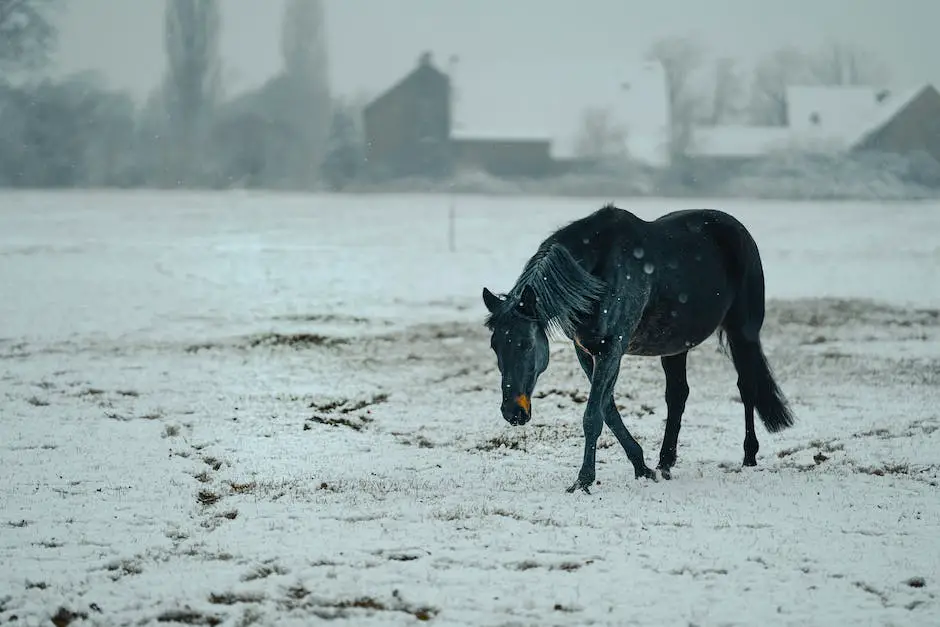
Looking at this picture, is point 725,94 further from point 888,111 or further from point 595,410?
point 595,410

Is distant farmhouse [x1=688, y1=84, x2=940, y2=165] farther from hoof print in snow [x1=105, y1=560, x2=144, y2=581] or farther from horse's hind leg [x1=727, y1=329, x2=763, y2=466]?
hoof print in snow [x1=105, y1=560, x2=144, y2=581]

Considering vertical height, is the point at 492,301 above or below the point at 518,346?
above

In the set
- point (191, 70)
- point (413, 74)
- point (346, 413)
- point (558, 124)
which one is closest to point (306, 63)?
point (191, 70)

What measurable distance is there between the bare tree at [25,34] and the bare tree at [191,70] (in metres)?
9.34

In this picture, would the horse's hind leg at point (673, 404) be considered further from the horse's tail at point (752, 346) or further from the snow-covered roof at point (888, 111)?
the snow-covered roof at point (888, 111)

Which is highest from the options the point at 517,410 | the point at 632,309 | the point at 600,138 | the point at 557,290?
the point at 600,138

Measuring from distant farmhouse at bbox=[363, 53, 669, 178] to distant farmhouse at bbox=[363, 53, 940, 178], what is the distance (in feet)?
0.20

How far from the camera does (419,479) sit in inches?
297

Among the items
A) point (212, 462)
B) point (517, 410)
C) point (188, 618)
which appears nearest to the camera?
point (188, 618)

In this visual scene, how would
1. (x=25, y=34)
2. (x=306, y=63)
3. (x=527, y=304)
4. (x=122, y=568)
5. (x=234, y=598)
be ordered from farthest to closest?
1. (x=306, y=63)
2. (x=25, y=34)
3. (x=527, y=304)
4. (x=122, y=568)
5. (x=234, y=598)

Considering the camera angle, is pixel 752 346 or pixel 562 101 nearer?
pixel 752 346

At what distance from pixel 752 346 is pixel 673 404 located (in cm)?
81

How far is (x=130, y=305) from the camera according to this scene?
1994 cm

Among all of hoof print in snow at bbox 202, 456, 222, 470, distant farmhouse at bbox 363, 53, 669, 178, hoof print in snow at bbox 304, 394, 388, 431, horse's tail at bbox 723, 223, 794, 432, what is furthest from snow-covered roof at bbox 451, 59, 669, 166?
hoof print in snow at bbox 202, 456, 222, 470
